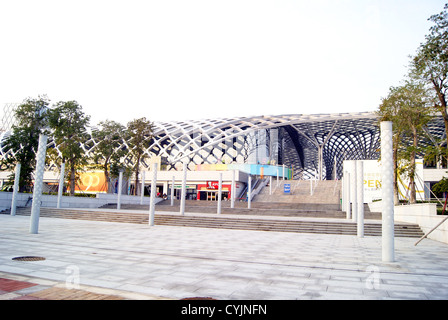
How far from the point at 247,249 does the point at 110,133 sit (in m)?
32.1

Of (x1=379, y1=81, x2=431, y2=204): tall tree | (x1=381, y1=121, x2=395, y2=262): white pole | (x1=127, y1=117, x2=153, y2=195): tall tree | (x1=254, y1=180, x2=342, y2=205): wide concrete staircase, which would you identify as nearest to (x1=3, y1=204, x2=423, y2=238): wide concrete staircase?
(x1=379, y1=81, x2=431, y2=204): tall tree

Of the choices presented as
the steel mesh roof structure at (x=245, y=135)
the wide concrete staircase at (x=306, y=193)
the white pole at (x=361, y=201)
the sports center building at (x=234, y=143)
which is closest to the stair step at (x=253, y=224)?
the white pole at (x=361, y=201)

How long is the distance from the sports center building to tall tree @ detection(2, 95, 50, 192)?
1539 cm

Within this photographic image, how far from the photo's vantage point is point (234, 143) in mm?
56531

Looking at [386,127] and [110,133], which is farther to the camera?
[110,133]

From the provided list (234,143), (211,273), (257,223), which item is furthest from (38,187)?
(234,143)

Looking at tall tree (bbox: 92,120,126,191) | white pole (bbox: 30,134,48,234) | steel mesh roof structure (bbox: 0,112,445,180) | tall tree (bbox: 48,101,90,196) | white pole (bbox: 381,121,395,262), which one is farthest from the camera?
steel mesh roof structure (bbox: 0,112,445,180)

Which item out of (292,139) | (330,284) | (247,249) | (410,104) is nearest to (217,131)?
(292,139)

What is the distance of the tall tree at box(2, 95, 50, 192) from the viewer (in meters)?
29.7

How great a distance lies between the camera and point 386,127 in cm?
869

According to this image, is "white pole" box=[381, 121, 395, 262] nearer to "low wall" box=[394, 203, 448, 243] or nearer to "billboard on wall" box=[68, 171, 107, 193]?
"low wall" box=[394, 203, 448, 243]

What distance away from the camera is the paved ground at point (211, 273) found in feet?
15.8

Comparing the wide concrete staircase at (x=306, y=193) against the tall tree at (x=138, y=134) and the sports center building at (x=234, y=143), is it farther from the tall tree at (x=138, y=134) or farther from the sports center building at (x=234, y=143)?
the tall tree at (x=138, y=134)

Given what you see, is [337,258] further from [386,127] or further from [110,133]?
[110,133]
